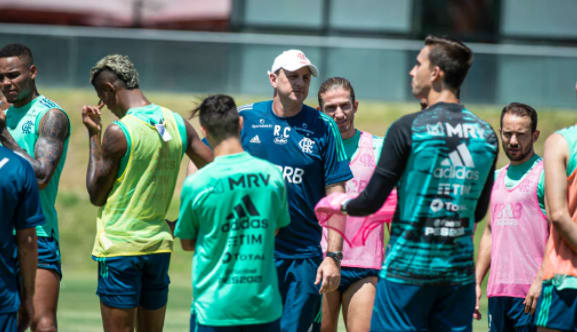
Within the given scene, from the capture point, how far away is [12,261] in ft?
15.9

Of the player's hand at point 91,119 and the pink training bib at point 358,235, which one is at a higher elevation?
the player's hand at point 91,119

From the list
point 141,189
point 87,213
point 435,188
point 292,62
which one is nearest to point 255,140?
point 292,62

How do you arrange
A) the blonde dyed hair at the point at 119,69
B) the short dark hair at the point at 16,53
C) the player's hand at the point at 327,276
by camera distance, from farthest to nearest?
1. the short dark hair at the point at 16,53
2. the blonde dyed hair at the point at 119,69
3. the player's hand at the point at 327,276

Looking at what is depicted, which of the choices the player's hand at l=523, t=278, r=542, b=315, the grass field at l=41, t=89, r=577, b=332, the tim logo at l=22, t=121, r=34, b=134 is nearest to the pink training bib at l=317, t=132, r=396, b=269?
the player's hand at l=523, t=278, r=542, b=315

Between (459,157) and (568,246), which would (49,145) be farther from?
(568,246)

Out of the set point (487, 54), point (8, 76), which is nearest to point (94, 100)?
point (487, 54)

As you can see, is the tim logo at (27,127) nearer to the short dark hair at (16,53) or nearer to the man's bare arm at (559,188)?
the short dark hair at (16,53)

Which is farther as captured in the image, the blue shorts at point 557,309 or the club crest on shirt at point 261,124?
the club crest on shirt at point 261,124

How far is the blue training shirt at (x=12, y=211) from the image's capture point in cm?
464

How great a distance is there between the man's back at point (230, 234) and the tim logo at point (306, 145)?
1.34 metres

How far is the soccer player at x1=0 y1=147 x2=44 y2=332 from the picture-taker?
465 cm

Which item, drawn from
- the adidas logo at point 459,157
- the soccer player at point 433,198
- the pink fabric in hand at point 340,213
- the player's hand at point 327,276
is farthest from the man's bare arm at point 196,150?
the adidas logo at point 459,157

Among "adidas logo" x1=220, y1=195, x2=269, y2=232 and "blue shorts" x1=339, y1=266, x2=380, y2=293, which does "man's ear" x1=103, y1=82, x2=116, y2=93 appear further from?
"blue shorts" x1=339, y1=266, x2=380, y2=293

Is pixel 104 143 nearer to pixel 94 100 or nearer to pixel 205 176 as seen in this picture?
pixel 205 176
